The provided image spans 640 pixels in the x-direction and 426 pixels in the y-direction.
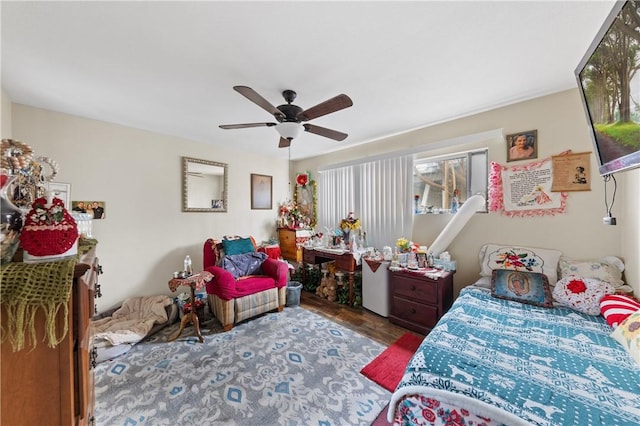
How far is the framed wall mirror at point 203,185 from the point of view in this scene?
11.2 ft

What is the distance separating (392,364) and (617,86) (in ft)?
7.59

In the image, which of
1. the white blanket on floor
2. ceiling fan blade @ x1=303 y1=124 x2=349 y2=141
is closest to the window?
ceiling fan blade @ x1=303 y1=124 x2=349 y2=141

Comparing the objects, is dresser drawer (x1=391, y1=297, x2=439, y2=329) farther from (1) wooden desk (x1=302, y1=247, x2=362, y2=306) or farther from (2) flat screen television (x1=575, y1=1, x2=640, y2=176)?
(2) flat screen television (x1=575, y1=1, x2=640, y2=176)

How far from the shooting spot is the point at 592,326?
61.6 inches

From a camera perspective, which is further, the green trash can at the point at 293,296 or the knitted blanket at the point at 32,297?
the green trash can at the point at 293,296

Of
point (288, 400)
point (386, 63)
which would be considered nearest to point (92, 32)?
point (386, 63)

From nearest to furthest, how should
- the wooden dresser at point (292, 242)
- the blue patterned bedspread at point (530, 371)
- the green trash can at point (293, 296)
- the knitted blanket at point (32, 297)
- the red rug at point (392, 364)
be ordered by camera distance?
the knitted blanket at point (32, 297)
the blue patterned bedspread at point (530, 371)
the red rug at point (392, 364)
the green trash can at point (293, 296)
the wooden dresser at point (292, 242)

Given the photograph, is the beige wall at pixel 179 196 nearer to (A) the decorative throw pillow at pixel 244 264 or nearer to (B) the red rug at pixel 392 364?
(A) the decorative throw pillow at pixel 244 264

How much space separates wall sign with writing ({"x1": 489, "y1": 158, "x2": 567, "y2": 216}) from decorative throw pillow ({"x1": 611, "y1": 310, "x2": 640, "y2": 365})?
1116mm

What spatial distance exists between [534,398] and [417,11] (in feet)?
6.48

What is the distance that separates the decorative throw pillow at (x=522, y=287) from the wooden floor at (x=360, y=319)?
95 centimetres

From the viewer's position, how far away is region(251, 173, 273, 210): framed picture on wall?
4.19 meters

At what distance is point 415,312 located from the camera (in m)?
2.60

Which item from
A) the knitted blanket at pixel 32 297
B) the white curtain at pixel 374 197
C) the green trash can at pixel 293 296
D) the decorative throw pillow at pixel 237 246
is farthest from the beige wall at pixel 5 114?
the white curtain at pixel 374 197
